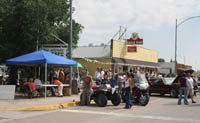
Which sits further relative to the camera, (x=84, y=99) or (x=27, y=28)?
(x=27, y=28)

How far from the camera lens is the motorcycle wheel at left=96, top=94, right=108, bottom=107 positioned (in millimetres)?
13977

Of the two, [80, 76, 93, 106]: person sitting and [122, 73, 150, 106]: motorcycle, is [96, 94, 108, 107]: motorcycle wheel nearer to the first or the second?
[80, 76, 93, 106]: person sitting

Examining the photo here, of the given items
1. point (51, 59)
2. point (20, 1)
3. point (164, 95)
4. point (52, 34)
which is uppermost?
point (20, 1)

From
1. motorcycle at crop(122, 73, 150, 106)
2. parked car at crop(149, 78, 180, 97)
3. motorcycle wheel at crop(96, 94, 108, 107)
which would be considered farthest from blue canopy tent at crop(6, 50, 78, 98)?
parked car at crop(149, 78, 180, 97)

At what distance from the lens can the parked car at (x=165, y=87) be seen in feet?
65.6

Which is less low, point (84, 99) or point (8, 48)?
point (8, 48)

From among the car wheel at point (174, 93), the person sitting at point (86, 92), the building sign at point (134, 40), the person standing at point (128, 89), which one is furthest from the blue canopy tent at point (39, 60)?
the building sign at point (134, 40)

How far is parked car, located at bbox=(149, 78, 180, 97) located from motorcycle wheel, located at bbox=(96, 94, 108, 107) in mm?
7761

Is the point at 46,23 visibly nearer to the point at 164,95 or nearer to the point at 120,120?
the point at 164,95

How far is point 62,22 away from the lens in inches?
922

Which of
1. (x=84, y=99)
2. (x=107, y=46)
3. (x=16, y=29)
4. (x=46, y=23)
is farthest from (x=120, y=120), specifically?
(x=107, y=46)

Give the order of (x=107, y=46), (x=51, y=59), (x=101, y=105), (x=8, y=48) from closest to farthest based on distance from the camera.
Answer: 1. (x=101, y=105)
2. (x=51, y=59)
3. (x=8, y=48)
4. (x=107, y=46)

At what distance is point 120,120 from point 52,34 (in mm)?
13227

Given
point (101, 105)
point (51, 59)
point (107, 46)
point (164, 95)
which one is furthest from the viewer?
point (107, 46)
